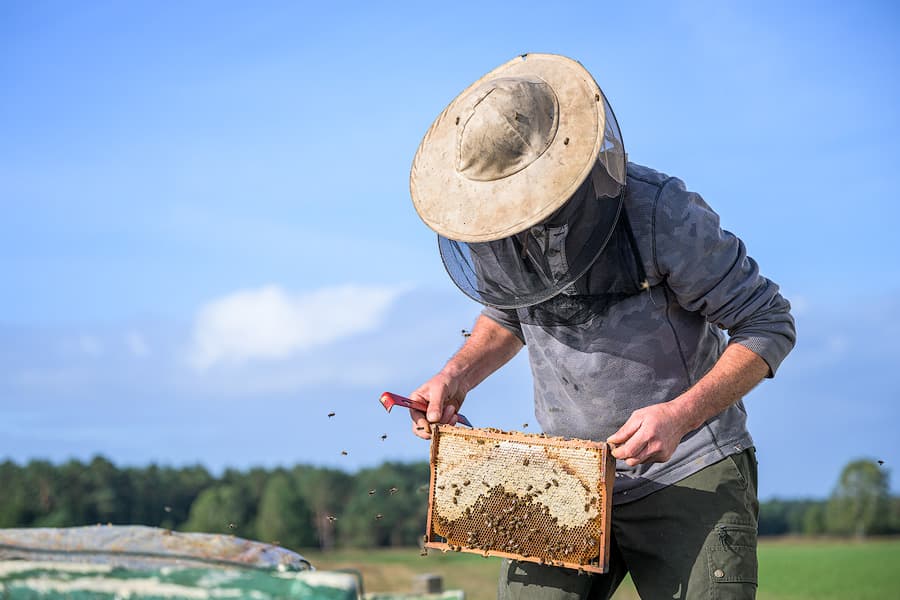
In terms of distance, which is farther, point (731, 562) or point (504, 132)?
point (731, 562)

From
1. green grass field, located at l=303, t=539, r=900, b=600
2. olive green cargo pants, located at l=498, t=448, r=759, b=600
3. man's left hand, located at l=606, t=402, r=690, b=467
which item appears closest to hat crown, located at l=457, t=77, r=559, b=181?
man's left hand, located at l=606, t=402, r=690, b=467

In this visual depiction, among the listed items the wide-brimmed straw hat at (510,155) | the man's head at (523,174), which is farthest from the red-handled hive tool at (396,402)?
the wide-brimmed straw hat at (510,155)

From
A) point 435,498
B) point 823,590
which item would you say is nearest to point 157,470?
point 823,590

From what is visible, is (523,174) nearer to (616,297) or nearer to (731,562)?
(616,297)

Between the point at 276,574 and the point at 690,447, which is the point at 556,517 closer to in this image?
the point at 690,447

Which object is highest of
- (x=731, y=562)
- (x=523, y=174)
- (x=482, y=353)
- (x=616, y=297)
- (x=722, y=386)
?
(x=523, y=174)

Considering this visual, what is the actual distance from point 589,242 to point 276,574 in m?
1.88

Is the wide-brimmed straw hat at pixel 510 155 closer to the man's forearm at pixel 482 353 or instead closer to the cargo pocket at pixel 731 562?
the man's forearm at pixel 482 353

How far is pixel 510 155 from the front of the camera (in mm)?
3236

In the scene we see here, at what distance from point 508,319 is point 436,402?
0.64m

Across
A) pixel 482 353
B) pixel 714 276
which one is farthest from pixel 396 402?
pixel 714 276

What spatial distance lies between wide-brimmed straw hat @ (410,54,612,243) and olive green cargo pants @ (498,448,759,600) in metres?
1.32

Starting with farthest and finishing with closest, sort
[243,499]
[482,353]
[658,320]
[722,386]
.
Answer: [243,499], [482,353], [658,320], [722,386]

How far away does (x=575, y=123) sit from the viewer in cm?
333
